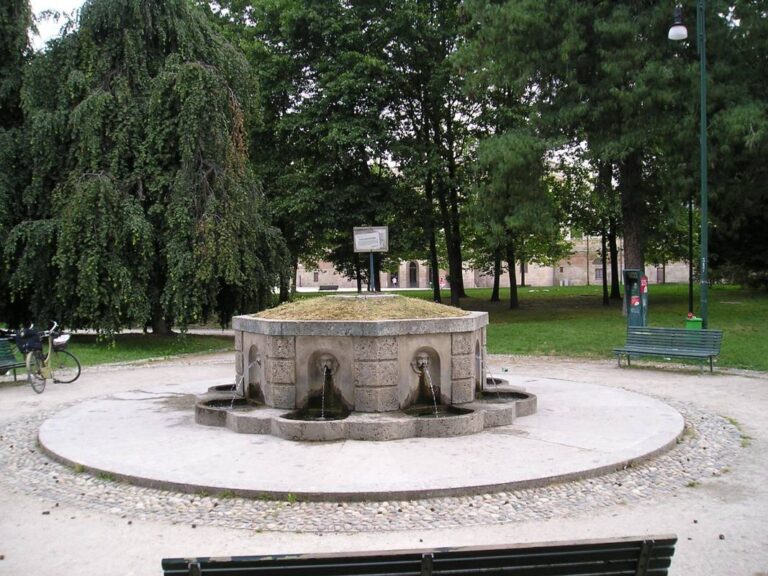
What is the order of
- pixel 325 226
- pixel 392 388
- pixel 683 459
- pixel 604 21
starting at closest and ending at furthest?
pixel 683 459 → pixel 392 388 → pixel 604 21 → pixel 325 226

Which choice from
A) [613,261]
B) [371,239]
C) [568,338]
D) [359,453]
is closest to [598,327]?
[568,338]

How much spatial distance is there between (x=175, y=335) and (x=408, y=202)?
35.3 ft

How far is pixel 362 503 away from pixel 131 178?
15474mm

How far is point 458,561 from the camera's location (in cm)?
287

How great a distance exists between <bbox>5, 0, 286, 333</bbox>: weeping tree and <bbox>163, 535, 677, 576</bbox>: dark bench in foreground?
15.9 m

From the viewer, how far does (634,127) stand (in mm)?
21156

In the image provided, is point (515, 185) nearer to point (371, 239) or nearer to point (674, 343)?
point (674, 343)

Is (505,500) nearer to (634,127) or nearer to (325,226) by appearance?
(634,127)

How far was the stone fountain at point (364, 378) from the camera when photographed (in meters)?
7.80

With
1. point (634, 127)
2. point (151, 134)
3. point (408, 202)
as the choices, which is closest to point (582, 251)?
point (408, 202)

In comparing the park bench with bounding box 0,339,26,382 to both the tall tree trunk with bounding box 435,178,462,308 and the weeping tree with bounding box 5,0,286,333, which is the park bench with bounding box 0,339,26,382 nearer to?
the weeping tree with bounding box 5,0,286,333

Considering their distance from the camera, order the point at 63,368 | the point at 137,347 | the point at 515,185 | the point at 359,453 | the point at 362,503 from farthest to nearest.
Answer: the point at 515,185 < the point at 137,347 < the point at 63,368 < the point at 359,453 < the point at 362,503

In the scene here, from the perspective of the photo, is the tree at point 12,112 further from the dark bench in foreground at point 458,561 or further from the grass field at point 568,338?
the dark bench in foreground at point 458,561

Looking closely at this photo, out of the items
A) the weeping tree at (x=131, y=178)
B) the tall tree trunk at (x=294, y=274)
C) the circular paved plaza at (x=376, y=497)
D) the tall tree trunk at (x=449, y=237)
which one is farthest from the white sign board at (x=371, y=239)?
the tall tree trunk at (x=449, y=237)
